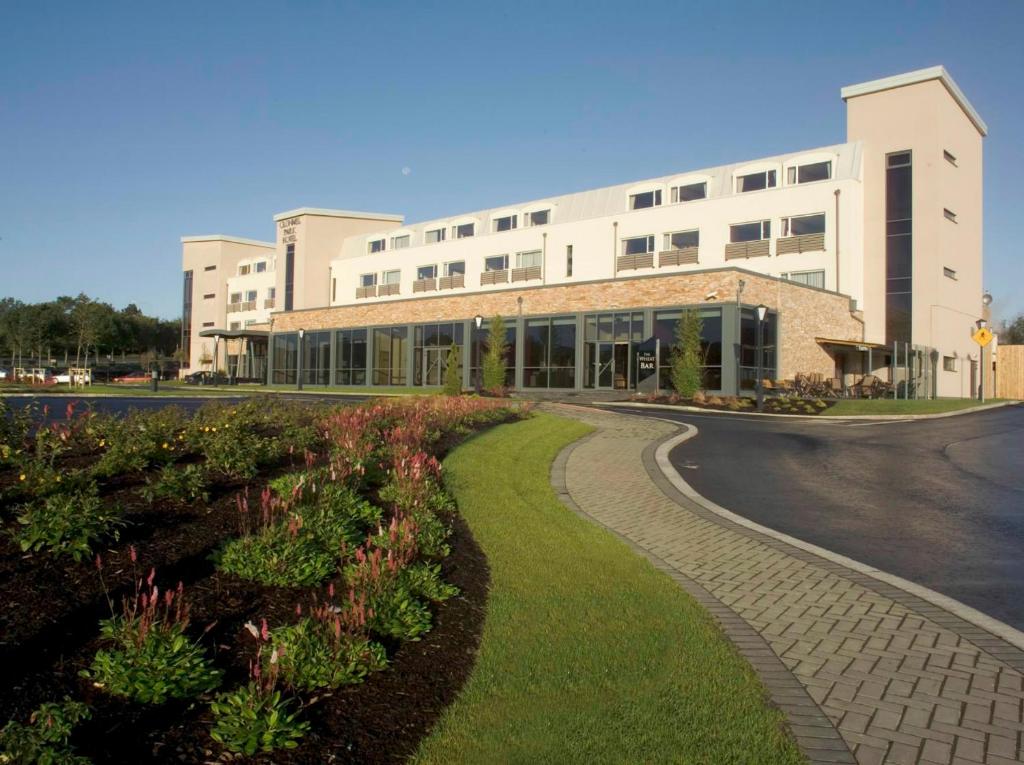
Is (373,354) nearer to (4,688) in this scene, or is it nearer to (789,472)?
(789,472)

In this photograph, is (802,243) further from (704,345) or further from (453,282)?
(453,282)

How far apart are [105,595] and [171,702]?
114 cm

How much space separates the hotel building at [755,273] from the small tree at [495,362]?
2.84 m

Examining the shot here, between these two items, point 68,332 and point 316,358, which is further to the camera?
point 68,332

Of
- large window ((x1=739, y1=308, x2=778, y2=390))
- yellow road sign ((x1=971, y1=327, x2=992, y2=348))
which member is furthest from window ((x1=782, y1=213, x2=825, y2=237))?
yellow road sign ((x1=971, y1=327, x2=992, y2=348))

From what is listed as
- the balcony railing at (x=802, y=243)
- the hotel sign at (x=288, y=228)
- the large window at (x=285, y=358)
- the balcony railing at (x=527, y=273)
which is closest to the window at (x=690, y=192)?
the balcony railing at (x=802, y=243)

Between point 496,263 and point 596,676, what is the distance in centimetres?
4243

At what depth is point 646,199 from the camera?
4053 cm

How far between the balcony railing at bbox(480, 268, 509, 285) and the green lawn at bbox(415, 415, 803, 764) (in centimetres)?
3861

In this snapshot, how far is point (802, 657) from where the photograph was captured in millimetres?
4391

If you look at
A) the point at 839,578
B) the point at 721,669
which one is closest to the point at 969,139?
the point at 839,578

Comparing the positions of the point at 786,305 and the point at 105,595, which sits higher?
the point at 786,305

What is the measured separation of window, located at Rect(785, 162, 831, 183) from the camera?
116ft

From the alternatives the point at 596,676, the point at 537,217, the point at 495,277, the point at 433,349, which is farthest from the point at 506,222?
the point at 596,676
